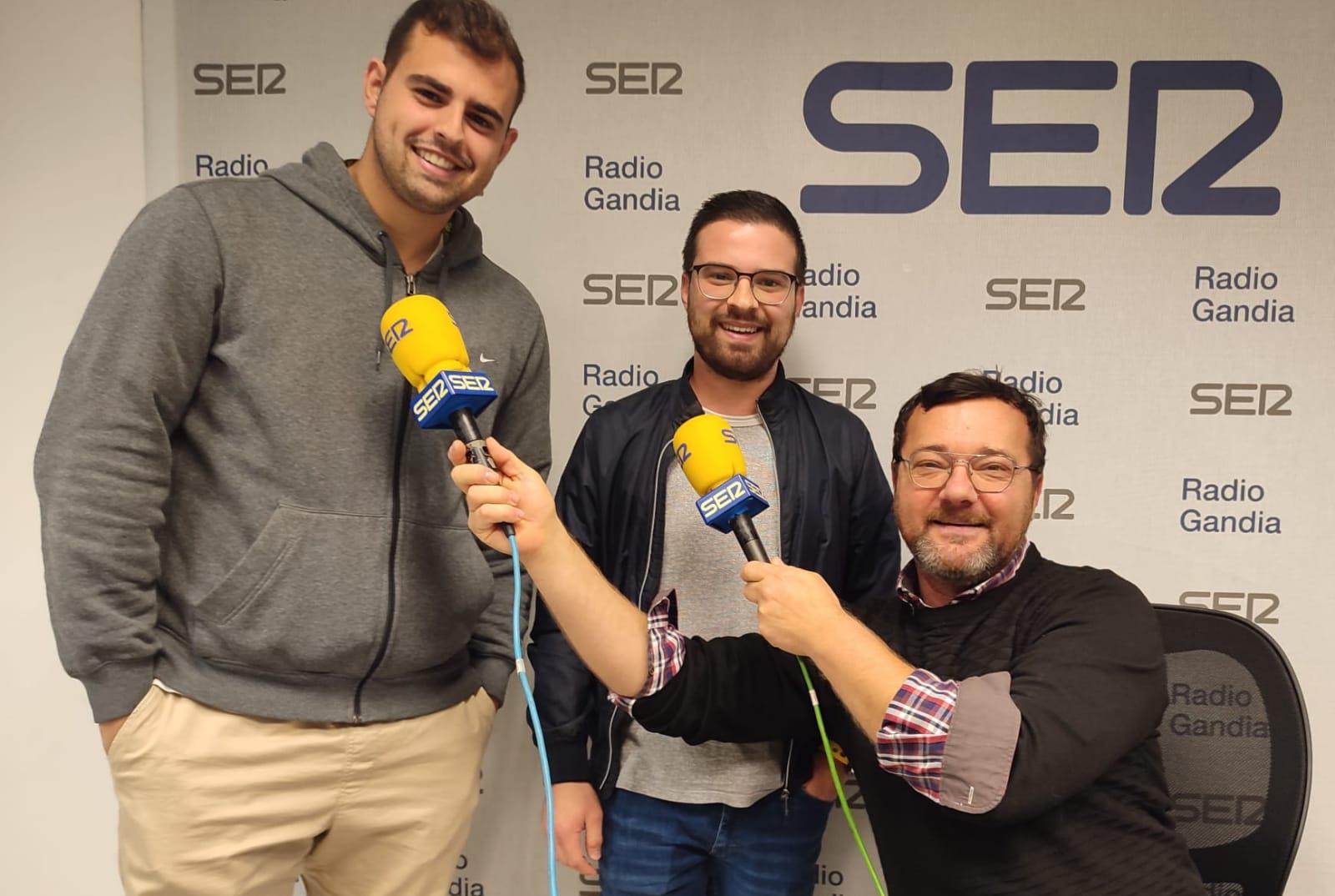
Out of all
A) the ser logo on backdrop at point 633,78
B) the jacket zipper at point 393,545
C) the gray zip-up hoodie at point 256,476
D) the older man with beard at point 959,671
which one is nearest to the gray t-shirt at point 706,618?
the older man with beard at point 959,671

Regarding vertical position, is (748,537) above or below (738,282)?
below

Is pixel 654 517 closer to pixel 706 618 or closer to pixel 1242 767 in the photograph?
pixel 706 618

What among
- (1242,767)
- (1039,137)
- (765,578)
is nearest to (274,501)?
(765,578)

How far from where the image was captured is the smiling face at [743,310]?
158 cm

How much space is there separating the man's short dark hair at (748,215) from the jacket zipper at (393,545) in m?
0.61

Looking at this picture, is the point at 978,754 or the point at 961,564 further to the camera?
the point at 961,564

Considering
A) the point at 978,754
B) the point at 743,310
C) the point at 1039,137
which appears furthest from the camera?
the point at 1039,137

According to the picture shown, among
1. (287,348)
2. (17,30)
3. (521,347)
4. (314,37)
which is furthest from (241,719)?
(17,30)

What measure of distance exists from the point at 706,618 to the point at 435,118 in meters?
0.93

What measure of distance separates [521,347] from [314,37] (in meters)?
1.09

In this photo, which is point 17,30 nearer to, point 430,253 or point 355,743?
point 430,253

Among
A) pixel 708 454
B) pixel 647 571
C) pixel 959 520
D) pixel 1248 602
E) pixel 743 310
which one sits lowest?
pixel 1248 602

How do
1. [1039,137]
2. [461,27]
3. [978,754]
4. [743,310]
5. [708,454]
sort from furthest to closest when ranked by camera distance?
[1039,137], [743,310], [461,27], [708,454], [978,754]

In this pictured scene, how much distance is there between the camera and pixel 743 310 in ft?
5.15
